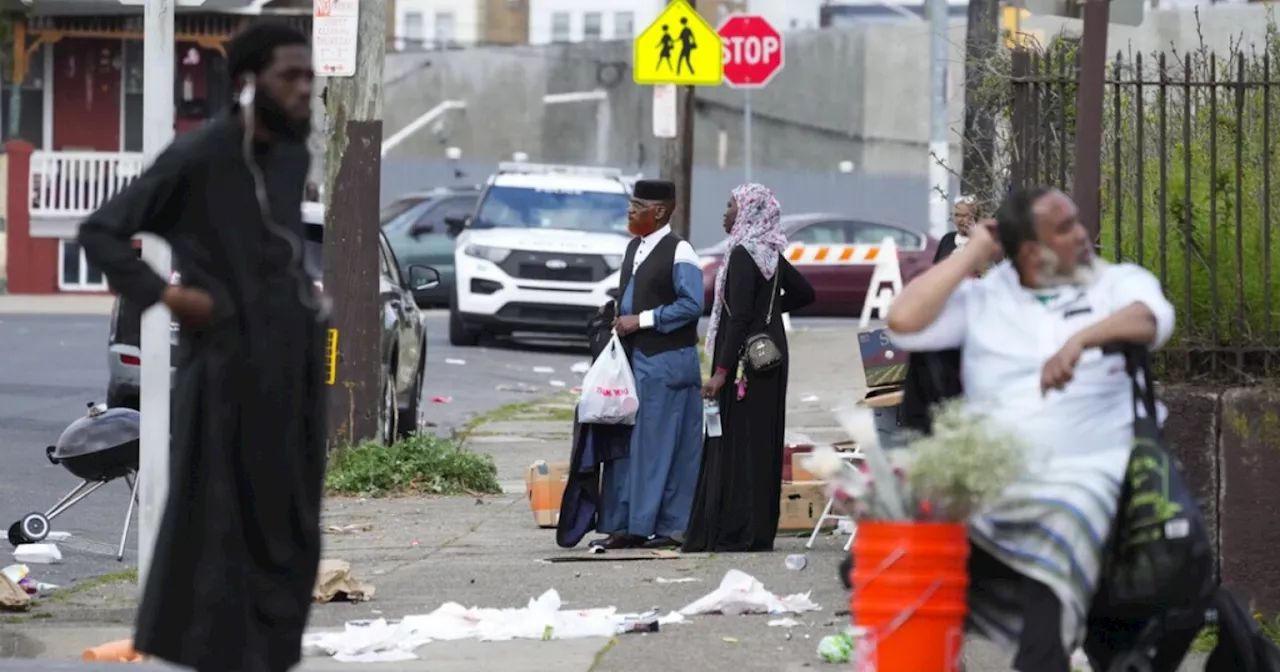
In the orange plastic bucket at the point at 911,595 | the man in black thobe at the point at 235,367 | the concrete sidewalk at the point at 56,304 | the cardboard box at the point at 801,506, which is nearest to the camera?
the orange plastic bucket at the point at 911,595

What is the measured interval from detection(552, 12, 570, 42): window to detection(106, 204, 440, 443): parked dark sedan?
177ft

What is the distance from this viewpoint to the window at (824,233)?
29.1 metres

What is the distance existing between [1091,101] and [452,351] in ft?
51.5

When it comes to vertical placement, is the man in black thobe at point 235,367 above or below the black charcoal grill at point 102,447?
above

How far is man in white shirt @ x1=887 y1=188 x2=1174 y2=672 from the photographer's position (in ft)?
17.1

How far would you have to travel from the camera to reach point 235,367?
5363mm

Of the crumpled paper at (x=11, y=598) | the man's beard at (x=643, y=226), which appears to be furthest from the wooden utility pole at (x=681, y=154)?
the crumpled paper at (x=11, y=598)

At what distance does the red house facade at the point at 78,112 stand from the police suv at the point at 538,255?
8.66 meters

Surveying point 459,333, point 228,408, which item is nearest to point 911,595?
point 228,408

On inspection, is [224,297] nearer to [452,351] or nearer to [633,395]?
[633,395]

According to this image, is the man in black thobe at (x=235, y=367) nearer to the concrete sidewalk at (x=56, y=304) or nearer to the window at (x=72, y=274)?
the concrete sidewalk at (x=56, y=304)

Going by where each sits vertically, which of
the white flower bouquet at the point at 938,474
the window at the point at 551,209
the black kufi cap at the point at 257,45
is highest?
the black kufi cap at the point at 257,45

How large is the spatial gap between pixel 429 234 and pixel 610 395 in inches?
749

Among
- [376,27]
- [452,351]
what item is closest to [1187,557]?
[376,27]
